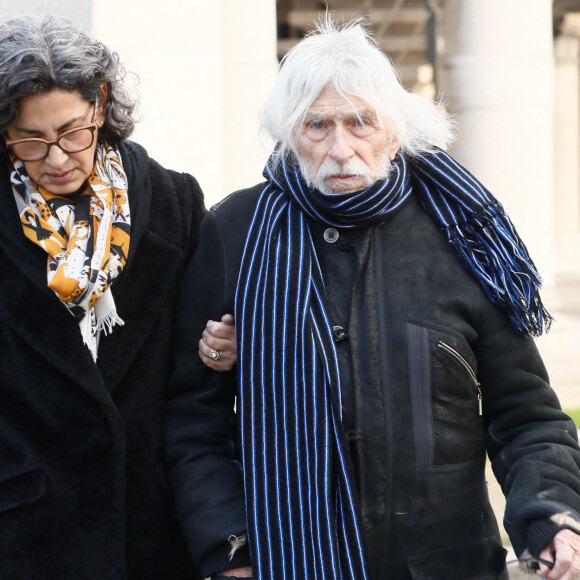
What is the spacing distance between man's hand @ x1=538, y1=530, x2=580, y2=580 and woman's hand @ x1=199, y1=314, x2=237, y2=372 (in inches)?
→ 29.3

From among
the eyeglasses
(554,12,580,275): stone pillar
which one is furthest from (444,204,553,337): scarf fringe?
(554,12,580,275): stone pillar

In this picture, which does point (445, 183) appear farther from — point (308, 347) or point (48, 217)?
point (48, 217)

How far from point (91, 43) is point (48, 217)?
0.40 metres

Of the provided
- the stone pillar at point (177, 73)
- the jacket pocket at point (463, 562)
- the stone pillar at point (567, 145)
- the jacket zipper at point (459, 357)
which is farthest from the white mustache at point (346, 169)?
the stone pillar at point (567, 145)

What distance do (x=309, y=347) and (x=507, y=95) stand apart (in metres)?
4.29

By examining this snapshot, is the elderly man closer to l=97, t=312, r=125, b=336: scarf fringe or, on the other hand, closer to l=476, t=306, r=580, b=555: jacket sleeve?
l=476, t=306, r=580, b=555: jacket sleeve

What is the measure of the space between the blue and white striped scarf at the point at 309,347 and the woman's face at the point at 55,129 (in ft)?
1.32

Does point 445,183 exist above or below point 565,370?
above

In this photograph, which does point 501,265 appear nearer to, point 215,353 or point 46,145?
point 215,353

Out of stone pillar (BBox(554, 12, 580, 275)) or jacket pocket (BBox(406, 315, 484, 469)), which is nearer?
jacket pocket (BBox(406, 315, 484, 469))

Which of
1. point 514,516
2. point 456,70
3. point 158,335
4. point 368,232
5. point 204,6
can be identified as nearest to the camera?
point 514,516

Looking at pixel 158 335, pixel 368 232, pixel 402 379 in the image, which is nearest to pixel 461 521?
pixel 402 379

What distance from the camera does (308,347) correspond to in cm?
210

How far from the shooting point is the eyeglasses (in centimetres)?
215
